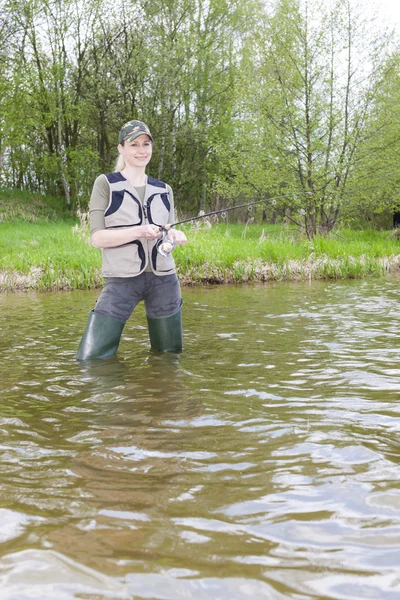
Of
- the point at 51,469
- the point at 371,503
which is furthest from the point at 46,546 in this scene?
the point at 371,503

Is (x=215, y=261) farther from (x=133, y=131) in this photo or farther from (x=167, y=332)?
(x=133, y=131)

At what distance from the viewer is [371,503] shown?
239 centimetres

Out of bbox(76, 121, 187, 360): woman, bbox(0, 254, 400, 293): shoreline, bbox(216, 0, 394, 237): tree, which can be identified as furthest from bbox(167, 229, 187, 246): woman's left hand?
bbox(216, 0, 394, 237): tree

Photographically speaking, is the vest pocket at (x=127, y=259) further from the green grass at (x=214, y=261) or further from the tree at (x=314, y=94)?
the tree at (x=314, y=94)

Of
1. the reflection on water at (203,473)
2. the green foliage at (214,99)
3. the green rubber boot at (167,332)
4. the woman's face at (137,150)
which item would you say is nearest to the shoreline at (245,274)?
the green foliage at (214,99)

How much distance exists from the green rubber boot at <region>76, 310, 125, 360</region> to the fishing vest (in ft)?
1.36

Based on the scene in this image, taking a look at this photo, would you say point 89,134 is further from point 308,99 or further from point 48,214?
point 308,99

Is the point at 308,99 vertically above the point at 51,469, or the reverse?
the point at 308,99

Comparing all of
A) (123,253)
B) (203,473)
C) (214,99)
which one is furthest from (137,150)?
(214,99)

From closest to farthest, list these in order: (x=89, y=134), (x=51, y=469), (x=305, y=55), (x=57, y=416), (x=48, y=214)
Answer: (x=51, y=469) < (x=57, y=416) < (x=305, y=55) < (x=48, y=214) < (x=89, y=134)

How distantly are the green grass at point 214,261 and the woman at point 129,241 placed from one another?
710cm

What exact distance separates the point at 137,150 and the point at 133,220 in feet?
1.94

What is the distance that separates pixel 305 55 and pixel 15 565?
728 inches

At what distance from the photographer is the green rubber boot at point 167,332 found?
5500mm
